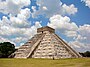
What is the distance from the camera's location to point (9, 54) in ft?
271

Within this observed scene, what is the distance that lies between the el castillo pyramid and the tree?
4057 mm

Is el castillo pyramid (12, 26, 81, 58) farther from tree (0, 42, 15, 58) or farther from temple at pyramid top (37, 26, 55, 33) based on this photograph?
tree (0, 42, 15, 58)

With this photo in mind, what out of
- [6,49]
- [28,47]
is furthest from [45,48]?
[6,49]

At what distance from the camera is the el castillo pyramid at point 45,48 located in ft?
234

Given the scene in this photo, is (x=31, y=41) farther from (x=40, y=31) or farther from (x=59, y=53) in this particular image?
(x=59, y=53)

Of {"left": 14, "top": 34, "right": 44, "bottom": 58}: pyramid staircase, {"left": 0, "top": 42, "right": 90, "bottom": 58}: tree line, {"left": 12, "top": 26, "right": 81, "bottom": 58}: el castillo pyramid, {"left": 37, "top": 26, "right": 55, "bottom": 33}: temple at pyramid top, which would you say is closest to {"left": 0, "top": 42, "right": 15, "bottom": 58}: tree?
{"left": 0, "top": 42, "right": 90, "bottom": 58}: tree line

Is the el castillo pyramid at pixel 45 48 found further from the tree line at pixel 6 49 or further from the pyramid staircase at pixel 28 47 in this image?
the tree line at pixel 6 49

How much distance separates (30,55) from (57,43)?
429 inches

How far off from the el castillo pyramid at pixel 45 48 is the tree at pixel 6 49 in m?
4.06

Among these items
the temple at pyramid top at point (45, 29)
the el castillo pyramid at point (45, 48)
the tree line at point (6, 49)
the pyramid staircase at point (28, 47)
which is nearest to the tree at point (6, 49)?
the tree line at point (6, 49)

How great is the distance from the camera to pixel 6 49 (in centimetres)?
8181

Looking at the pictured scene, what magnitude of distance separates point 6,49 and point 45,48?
1671 cm

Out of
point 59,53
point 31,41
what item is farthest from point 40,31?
point 59,53

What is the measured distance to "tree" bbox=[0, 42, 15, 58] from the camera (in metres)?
80.9
